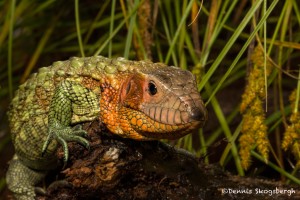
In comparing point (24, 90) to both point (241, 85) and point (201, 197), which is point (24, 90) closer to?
point (201, 197)

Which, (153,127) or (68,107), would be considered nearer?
(153,127)

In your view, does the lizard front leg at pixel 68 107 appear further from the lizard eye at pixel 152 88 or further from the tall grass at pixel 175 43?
the tall grass at pixel 175 43

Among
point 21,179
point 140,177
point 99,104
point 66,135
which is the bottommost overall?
point 21,179

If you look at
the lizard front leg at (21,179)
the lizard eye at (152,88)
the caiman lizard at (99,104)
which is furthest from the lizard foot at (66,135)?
the lizard front leg at (21,179)

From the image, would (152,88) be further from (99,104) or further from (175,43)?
(175,43)

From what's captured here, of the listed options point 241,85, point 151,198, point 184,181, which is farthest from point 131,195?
point 241,85

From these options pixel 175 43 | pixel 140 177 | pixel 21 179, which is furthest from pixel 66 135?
pixel 175 43
